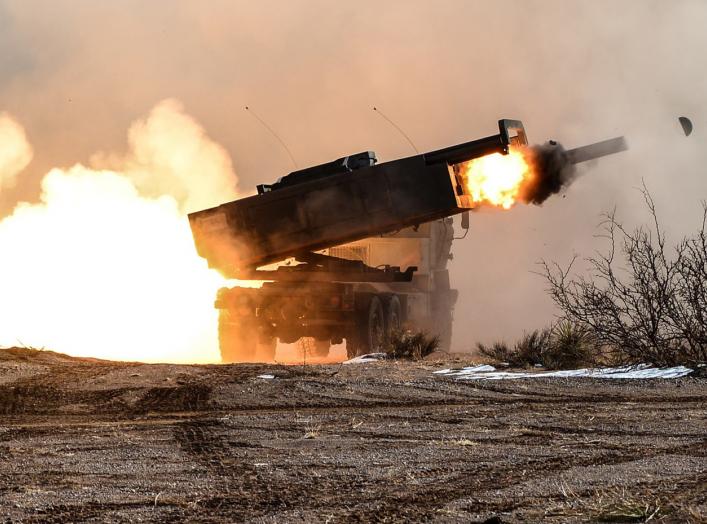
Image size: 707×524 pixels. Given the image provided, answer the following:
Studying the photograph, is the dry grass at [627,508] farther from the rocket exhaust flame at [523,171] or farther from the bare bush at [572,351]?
the rocket exhaust flame at [523,171]

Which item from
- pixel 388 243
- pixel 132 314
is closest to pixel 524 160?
pixel 388 243

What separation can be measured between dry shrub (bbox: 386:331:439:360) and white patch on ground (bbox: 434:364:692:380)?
11.2ft

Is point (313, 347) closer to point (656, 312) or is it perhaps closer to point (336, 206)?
point (336, 206)

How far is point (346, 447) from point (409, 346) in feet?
33.1

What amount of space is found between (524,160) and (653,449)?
929 cm

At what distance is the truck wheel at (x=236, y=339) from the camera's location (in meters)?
21.9

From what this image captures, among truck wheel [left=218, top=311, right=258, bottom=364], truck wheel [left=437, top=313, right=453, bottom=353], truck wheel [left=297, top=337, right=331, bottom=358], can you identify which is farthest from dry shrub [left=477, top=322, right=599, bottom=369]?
truck wheel [left=437, top=313, right=453, bottom=353]

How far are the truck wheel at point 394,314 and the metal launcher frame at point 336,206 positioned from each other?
2.96 meters

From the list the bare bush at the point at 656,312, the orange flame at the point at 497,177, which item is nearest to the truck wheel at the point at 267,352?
the orange flame at the point at 497,177

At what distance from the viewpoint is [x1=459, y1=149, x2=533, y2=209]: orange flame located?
56.3 ft

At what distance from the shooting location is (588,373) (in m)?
14.5

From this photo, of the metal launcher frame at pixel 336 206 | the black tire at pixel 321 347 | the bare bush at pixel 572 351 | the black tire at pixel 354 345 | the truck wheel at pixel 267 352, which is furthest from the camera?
the black tire at pixel 321 347

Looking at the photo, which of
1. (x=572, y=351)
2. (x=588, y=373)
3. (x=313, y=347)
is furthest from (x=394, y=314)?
(x=588, y=373)

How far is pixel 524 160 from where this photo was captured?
1741 centimetres
